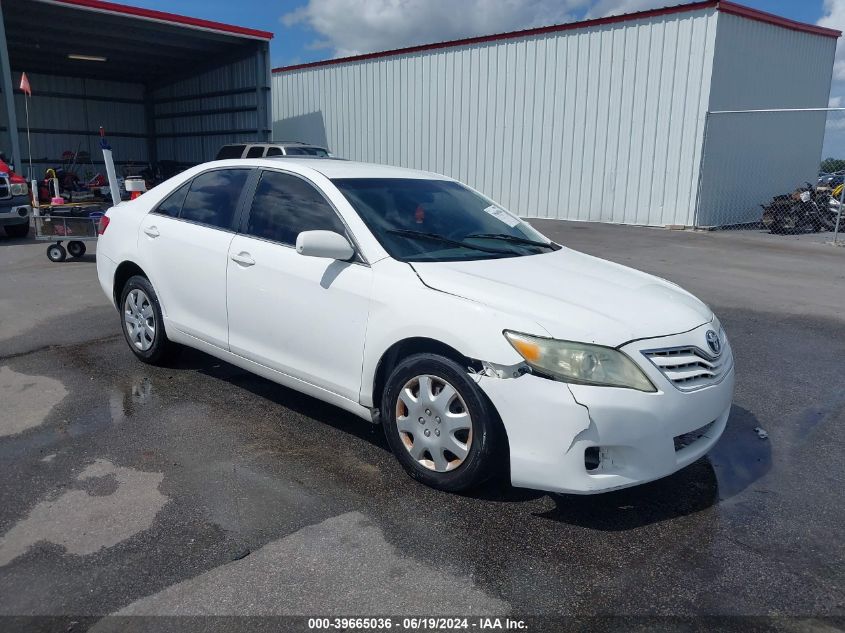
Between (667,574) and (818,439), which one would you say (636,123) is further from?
(667,574)

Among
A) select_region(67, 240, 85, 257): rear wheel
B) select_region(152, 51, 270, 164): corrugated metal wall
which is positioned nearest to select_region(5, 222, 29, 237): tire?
select_region(67, 240, 85, 257): rear wheel

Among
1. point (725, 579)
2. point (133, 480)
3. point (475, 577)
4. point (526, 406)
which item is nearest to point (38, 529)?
point (133, 480)

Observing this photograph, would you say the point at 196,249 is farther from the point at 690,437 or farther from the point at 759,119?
the point at 759,119

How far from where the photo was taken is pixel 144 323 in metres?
5.55

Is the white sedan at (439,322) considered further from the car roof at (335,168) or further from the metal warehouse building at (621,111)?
the metal warehouse building at (621,111)

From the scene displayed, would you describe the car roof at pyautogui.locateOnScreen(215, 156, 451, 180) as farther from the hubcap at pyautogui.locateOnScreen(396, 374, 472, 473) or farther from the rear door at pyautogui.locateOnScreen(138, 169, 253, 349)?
the hubcap at pyautogui.locateOnScreen(396, 374, 472, 473)

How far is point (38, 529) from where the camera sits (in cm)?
330

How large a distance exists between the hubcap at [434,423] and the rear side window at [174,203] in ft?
8.41

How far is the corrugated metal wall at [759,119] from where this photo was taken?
52.4 ft

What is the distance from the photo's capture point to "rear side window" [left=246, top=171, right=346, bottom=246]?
4.35 meters

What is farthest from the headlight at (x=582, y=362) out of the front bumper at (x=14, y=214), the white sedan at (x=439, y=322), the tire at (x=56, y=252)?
the front bumper at (x=14, y=214)

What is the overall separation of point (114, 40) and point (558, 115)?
44.3ft

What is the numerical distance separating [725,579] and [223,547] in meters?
2.10

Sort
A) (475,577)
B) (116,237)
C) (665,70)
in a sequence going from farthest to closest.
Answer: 1. (665,70)
2. (116,237)
3. (475,577)
